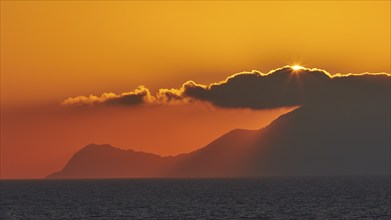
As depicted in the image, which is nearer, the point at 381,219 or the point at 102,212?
the point at 381,219

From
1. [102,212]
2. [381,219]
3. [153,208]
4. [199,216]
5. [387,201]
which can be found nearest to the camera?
[381,219]

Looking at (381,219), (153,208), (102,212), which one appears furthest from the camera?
(153,208)

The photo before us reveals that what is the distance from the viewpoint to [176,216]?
147500mm

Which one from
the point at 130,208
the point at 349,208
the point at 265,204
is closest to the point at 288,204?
the point at 265,204

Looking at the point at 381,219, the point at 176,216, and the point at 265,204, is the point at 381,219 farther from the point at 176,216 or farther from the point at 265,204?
the point at 265,204

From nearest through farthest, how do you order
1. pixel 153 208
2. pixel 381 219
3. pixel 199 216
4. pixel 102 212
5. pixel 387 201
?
pixel 381 219 < pixel 199 216 < pixel 102 212 < pixel 153 208 < pixel 387 201

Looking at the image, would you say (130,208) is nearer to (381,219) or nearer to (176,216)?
(176,216)

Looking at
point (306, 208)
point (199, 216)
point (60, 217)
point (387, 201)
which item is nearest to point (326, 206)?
point (306, 208)

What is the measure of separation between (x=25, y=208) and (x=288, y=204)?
51.7m

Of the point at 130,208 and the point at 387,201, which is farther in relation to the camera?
the point at 387,201

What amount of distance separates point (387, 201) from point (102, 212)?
62.2 metres

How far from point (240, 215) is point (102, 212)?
27650 mm

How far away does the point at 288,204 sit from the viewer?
179 meters

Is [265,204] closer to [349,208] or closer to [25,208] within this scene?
[349,208]
